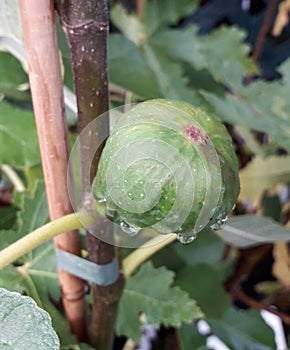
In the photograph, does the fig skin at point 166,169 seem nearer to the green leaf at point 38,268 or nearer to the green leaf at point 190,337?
the green leaf at point 38,268

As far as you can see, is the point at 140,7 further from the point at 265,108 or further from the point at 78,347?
the point at 78,347

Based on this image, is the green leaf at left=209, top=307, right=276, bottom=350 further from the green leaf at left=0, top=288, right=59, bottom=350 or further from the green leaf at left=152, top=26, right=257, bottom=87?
the green leaf at left=0, top=288, right=59, bottom=350

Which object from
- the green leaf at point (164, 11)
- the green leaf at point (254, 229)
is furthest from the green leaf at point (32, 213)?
the green leaf at point (164, 11)

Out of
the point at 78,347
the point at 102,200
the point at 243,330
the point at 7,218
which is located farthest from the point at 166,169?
the point at 243,330

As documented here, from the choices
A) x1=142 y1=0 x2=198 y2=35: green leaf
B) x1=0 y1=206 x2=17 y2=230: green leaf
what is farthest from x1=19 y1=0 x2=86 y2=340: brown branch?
x1=142 y1=0 x2=198 y2=35: green leaf

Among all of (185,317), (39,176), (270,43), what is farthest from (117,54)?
(270,43)
